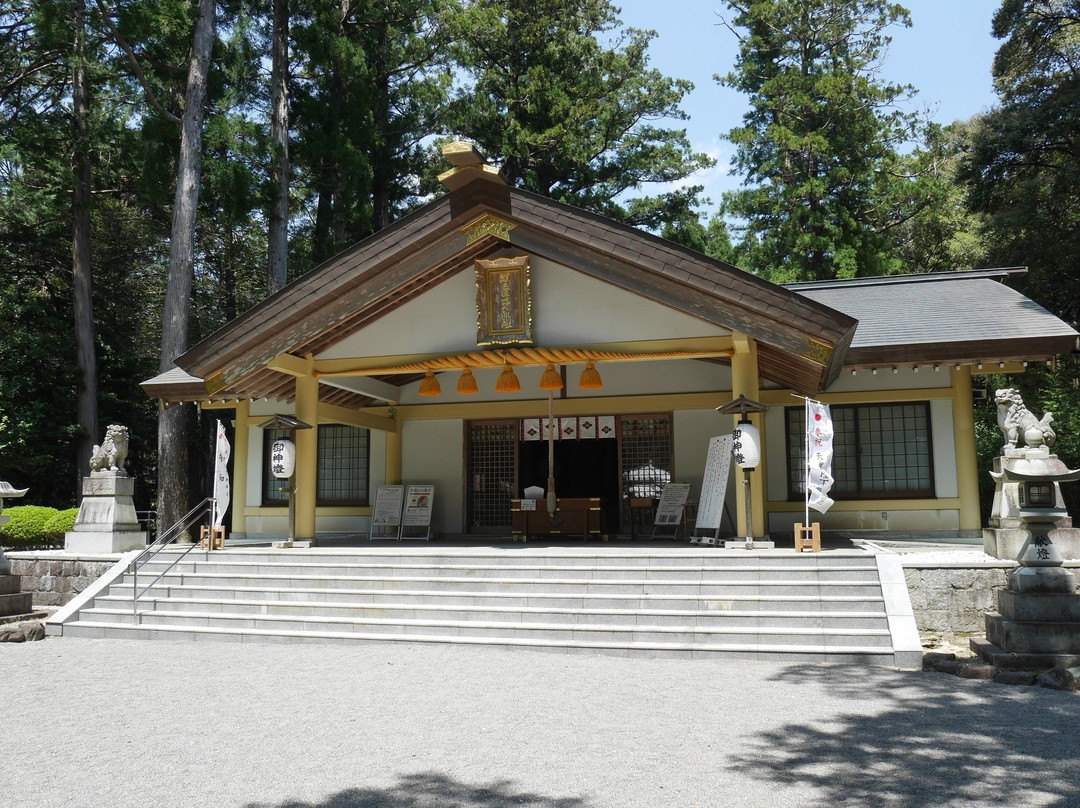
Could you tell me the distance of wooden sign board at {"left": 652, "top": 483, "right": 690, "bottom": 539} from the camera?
41.5 feet

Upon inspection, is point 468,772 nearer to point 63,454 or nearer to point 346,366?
point 346,366

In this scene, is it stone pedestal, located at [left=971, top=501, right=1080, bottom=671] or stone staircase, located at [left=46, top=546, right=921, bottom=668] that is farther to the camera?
stone staircase, located at [left=46, top=546, right=921, bottom=668]

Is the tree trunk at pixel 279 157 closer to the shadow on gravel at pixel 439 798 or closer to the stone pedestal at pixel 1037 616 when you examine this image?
the stone pedestal at pixel 1037 616

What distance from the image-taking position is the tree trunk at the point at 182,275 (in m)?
15.5

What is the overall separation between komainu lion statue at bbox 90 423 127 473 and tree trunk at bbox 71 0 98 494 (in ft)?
32.8

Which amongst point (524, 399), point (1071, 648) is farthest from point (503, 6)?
point (1071, 648)

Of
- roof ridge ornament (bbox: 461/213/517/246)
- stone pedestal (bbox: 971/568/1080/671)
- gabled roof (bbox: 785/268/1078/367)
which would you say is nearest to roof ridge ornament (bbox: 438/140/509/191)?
roof ridge ornament (bbox: 461/213/517/246)

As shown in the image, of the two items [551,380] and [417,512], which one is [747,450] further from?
[417,512]

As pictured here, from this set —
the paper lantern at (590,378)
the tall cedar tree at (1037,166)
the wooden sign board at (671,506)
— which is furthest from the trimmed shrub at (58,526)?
the tall cedar tree at (1037,166)

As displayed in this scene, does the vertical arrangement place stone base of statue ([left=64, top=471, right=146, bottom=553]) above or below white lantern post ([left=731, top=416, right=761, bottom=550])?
below

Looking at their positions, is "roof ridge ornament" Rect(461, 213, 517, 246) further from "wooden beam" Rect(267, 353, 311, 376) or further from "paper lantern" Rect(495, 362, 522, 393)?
"wooden beam" Rect(267, 353, 311, 376)

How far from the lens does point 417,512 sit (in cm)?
1391

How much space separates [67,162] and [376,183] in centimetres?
800

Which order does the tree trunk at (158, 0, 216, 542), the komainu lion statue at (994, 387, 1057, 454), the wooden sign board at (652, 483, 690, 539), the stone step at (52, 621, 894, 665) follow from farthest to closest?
the tree trunk at (158, 0, 216, 542) < the wooden sign board at (652, 483, 690, 539) < the komainu lion statue at (994, 387, 1057, 454) < the stone step at (52, 621, 894, 665)
